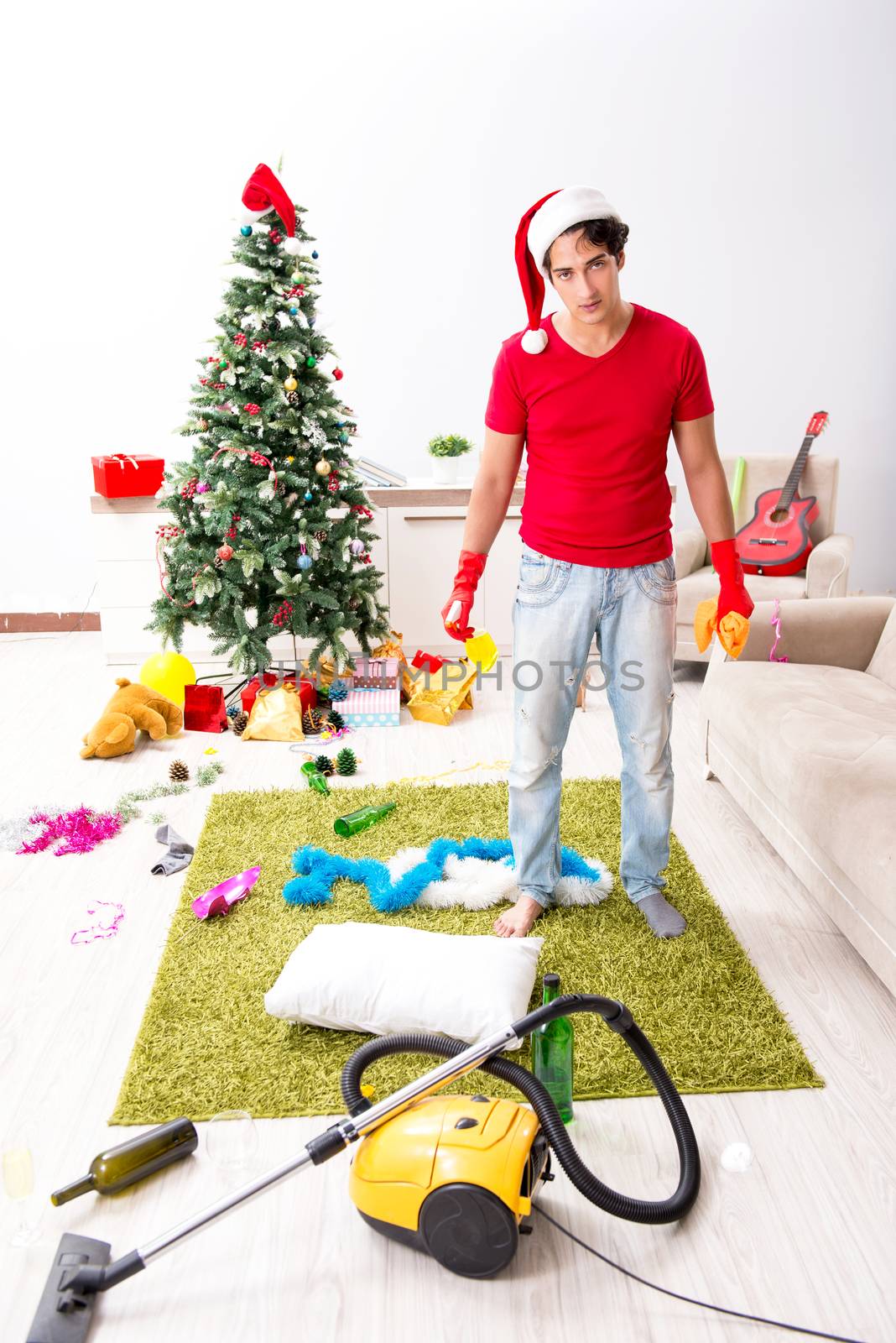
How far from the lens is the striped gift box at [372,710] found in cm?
364

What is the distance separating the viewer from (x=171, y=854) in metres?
2.64

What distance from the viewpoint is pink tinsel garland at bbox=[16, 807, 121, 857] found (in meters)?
2.68

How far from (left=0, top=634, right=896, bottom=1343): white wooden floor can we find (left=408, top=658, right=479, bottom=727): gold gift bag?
1399mm

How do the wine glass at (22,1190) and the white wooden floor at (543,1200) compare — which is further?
the wine glass at (22,1190)

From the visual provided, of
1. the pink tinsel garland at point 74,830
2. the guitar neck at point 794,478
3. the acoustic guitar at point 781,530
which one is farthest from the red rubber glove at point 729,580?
the guitar neck at point 794,478

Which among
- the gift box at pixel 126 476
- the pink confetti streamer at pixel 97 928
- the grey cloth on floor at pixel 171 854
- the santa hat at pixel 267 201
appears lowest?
the pink confetti streamer at pixel 97 928

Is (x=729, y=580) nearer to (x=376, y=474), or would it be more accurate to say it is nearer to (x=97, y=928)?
(x=97, y=928)

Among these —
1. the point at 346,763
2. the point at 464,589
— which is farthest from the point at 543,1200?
the point at 346,763

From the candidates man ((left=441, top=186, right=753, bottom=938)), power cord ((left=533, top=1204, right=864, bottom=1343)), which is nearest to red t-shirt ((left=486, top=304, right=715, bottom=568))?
man ((left=441, top=186, right=753, bottom=938))

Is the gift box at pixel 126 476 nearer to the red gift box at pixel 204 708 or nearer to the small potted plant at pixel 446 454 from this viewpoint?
the red gift box at pixel 204 708

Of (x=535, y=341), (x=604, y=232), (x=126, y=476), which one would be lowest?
(x=126, y=476)

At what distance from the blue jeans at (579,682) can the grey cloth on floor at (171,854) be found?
866 mm

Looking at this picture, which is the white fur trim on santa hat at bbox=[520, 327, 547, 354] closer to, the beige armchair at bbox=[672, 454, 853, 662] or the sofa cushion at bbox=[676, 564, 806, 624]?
the beige armchair at bbox=[672, 454, 853, 662]

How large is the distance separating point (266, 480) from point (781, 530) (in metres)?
1.97
